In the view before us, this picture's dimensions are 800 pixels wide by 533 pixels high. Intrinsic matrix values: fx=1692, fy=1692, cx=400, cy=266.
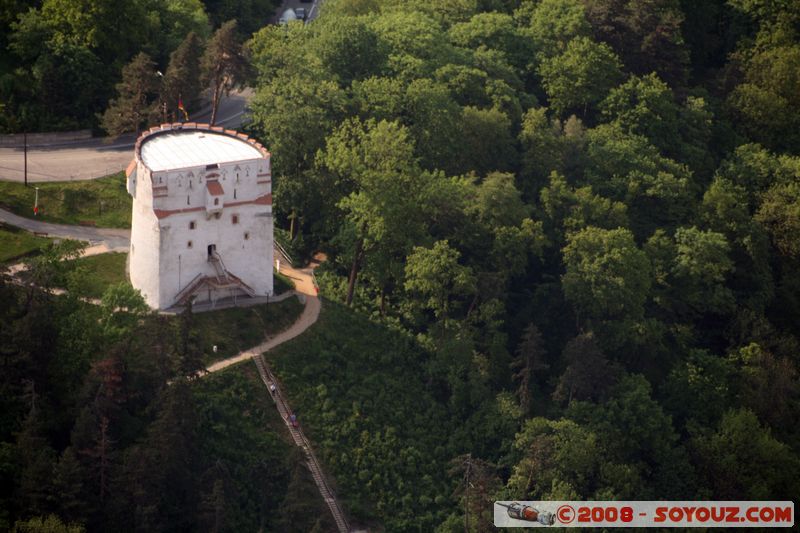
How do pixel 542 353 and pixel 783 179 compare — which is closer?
pixel 542 353

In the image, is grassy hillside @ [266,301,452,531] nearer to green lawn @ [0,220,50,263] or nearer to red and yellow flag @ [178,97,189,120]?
red and yellow flag @ [178,97,189,120]

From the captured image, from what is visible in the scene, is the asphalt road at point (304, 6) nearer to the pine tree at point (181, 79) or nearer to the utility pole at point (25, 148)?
the pine tree at point (181, 79)

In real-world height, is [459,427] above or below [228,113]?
below

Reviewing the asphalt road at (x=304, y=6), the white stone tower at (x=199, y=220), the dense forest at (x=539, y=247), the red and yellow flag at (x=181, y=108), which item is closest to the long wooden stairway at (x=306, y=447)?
the dense forest at (x=539, y=247)

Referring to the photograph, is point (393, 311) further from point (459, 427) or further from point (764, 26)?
point (764, 26)

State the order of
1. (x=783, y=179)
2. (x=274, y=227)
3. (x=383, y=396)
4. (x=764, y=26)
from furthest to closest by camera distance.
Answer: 1. (x=764, y=26)
2. (x=783, y=179)
3. (x=274, y=227)
4. (x=383, y=396)

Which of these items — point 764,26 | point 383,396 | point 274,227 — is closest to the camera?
point 383,396

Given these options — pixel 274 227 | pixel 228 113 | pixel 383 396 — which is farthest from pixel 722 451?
pixel 228 113
